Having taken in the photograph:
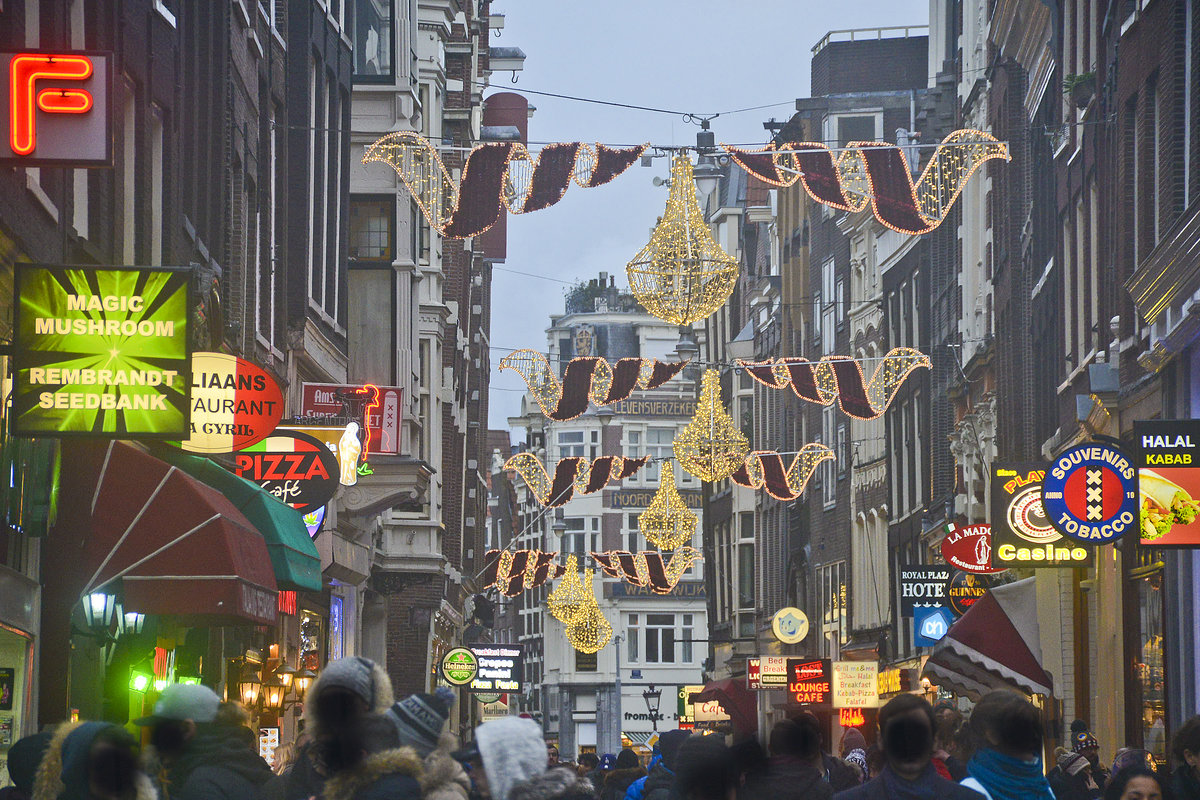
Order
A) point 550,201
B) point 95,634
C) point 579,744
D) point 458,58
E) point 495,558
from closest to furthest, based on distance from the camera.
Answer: point 95,634
point 550,201
point 458,58
point 495,558
point 579,744

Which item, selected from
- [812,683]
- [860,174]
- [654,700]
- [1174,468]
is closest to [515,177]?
[860,174]

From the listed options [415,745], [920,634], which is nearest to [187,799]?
[415,745]

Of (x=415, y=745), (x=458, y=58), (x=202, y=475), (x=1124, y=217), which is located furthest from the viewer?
(x=458, y=58)

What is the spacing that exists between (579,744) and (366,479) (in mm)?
61256

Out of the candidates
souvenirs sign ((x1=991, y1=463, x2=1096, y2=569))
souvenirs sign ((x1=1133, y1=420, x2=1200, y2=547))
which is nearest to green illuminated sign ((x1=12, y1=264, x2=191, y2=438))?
souvenirs sign ((x1=1133, y1=420, x2=1200, y2=547))

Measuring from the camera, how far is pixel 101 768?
6012mm

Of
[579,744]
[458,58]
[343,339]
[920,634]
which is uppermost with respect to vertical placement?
[458,58]

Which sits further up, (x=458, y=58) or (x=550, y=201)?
(x=458, y=58)

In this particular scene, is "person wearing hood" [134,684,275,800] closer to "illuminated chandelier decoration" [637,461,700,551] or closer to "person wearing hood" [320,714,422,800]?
"person wearing hood" [320,714,422,800]

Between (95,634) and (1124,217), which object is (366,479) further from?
(95,634)

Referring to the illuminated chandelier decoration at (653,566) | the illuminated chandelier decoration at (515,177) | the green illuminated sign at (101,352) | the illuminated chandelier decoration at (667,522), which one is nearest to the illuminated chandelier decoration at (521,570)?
the illuminated chandelier decoration at (653,566)

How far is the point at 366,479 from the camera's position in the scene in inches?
A: 1069

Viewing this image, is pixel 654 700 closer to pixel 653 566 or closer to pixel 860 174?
pixel 653 566

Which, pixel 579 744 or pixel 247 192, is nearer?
pixel 247 192
